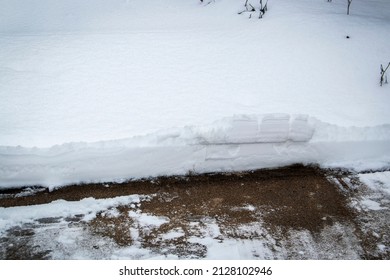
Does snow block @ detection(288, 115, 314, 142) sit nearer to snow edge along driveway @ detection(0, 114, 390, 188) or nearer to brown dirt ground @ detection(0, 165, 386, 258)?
snow edge along driveway @ detection(0, 114, 390, 188)

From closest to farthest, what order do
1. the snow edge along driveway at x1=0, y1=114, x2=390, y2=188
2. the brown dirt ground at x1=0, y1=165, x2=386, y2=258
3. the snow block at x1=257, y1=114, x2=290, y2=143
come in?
the brown dirt ground at x1=0, y1=165, x2=386, y2=258 → the snow edge along driveway at x1=0, y1=114, x2=390, y2=188 → the snow block at x1=257, y1=114, x2=290, y2=143

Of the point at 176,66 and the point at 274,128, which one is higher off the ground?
the point at 176,66

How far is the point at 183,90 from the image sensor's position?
115 inches

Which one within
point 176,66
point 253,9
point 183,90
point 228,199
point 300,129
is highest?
point 253,9

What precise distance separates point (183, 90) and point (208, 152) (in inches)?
24.8

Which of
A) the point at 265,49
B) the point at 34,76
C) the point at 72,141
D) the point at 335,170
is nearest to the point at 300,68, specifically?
the point at 265,49

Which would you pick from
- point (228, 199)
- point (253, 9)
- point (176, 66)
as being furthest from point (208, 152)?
point (253, 9)

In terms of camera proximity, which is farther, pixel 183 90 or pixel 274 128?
pixel 183 90

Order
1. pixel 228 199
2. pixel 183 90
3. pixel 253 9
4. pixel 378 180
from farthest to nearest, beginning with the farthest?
pixel 253 9, pixel 183 90, pixel 378 180, pixel 228 199

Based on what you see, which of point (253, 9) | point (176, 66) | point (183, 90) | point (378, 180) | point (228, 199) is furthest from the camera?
point (253, 9)

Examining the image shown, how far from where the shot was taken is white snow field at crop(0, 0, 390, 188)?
2561 mm

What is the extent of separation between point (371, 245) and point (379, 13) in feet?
9.46

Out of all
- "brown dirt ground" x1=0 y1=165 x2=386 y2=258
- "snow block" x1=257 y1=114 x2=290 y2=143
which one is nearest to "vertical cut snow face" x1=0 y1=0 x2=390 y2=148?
"snow block" x1=257 y1=114 x2=290 y2=143

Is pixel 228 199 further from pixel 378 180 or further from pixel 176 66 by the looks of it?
pixel 176 66
